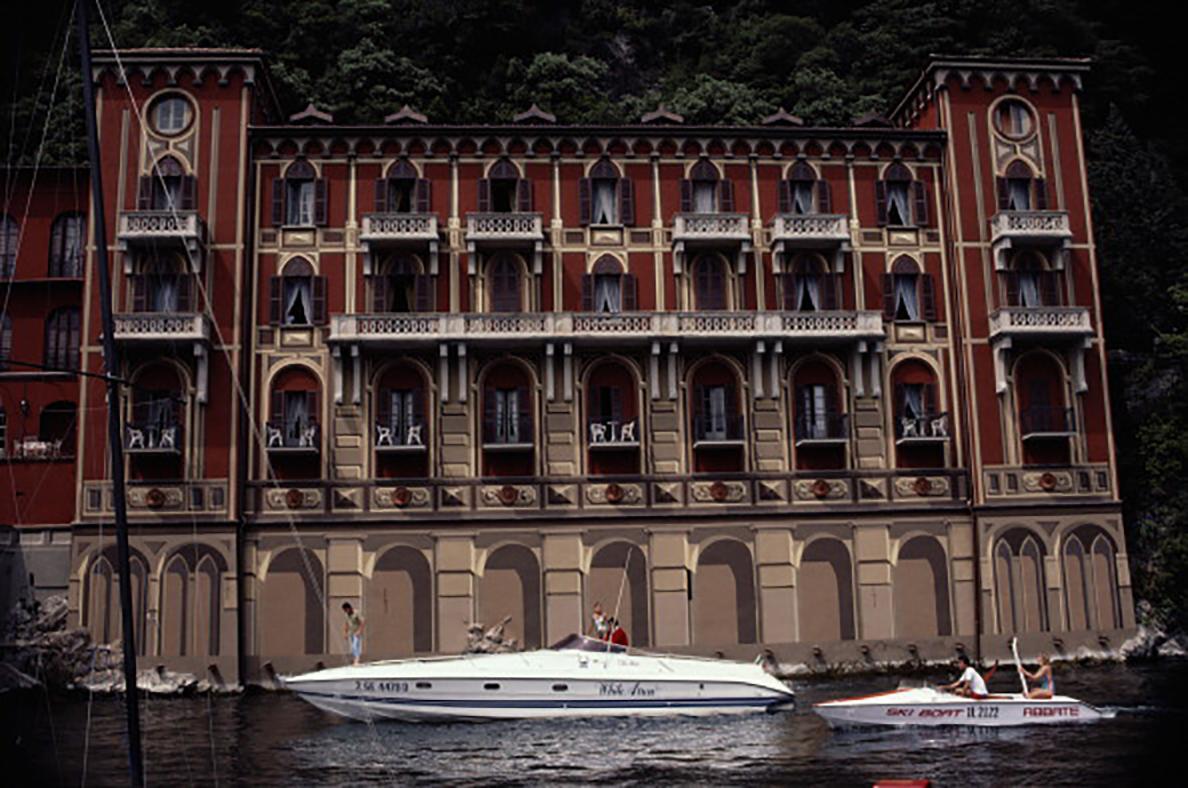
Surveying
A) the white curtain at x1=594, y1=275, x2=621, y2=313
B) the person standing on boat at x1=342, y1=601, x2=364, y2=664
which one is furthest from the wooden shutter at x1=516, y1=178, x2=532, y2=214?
the person standing on boat at x1=342, y1=601, x2=364, y2=664

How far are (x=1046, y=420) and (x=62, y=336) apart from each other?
3860cm

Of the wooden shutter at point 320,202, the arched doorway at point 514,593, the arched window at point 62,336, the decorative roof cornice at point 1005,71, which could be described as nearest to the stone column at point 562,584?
the arched doorway at point 514,593

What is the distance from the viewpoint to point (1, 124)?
195 feet

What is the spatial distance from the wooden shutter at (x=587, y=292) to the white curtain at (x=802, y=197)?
8.51m

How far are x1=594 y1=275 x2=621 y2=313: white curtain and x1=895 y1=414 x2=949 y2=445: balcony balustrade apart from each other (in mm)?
11597

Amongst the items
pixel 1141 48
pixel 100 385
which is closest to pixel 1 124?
pixel 100 385

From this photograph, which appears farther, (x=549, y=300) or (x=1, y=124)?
(x=1, y=124)

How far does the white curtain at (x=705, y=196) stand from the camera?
44062 millimetres

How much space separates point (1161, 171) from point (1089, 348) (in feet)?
64.8

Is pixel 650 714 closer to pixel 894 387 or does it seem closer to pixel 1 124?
pixel 894 387

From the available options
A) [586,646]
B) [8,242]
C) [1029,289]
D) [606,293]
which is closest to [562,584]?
[586,646]

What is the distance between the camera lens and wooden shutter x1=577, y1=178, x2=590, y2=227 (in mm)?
43500

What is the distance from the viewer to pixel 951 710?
28719 millimetres

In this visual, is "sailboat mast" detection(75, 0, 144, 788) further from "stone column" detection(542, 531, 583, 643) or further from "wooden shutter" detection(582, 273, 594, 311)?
"wooden shutter" detection(582, 273, 594, 311)
